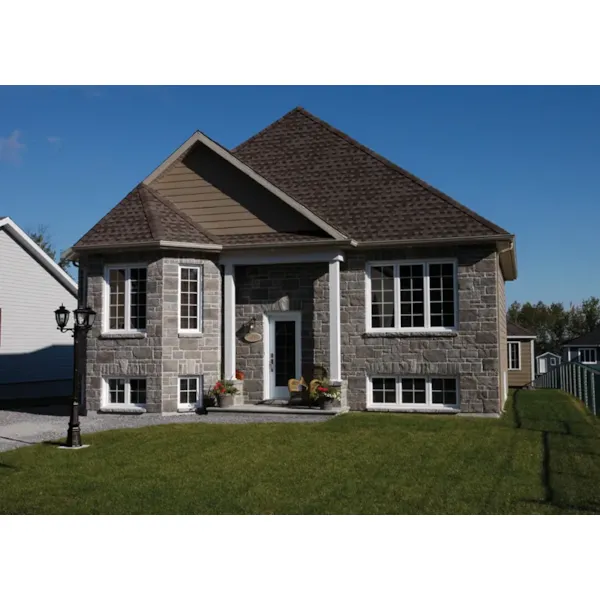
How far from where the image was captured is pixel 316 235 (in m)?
17.6

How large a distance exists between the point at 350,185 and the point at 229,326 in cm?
482

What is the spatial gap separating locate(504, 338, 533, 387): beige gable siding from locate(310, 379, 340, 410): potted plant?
21390 mm

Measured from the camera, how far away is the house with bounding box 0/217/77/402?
26062 millimetres

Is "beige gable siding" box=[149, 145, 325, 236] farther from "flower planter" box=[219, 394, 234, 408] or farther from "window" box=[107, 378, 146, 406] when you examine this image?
"window" box=[107, 378, 146, 406]

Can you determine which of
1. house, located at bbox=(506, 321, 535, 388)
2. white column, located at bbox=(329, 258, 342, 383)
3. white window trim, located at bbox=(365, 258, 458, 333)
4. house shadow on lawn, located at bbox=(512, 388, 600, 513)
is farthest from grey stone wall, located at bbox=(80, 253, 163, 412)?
house, located at bbox=(506, 321, 535, 388)

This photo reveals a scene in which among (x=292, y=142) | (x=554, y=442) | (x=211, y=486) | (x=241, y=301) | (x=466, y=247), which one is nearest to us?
(x=211, y=486)

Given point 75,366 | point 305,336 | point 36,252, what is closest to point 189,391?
point 305,336

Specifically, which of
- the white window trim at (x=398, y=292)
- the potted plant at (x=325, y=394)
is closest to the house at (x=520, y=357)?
the white window trim at (x=398, y=292)

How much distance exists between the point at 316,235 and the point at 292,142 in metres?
4.24

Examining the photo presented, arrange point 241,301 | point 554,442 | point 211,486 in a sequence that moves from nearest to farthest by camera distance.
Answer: point 211,486 → point 554,442 → point 241,301

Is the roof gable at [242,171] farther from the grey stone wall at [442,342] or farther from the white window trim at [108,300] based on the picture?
the white window trim at [108,300]

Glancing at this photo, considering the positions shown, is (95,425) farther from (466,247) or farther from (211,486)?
(466,247)

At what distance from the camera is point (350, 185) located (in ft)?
62.3

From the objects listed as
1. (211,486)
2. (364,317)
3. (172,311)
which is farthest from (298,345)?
(211,486)
